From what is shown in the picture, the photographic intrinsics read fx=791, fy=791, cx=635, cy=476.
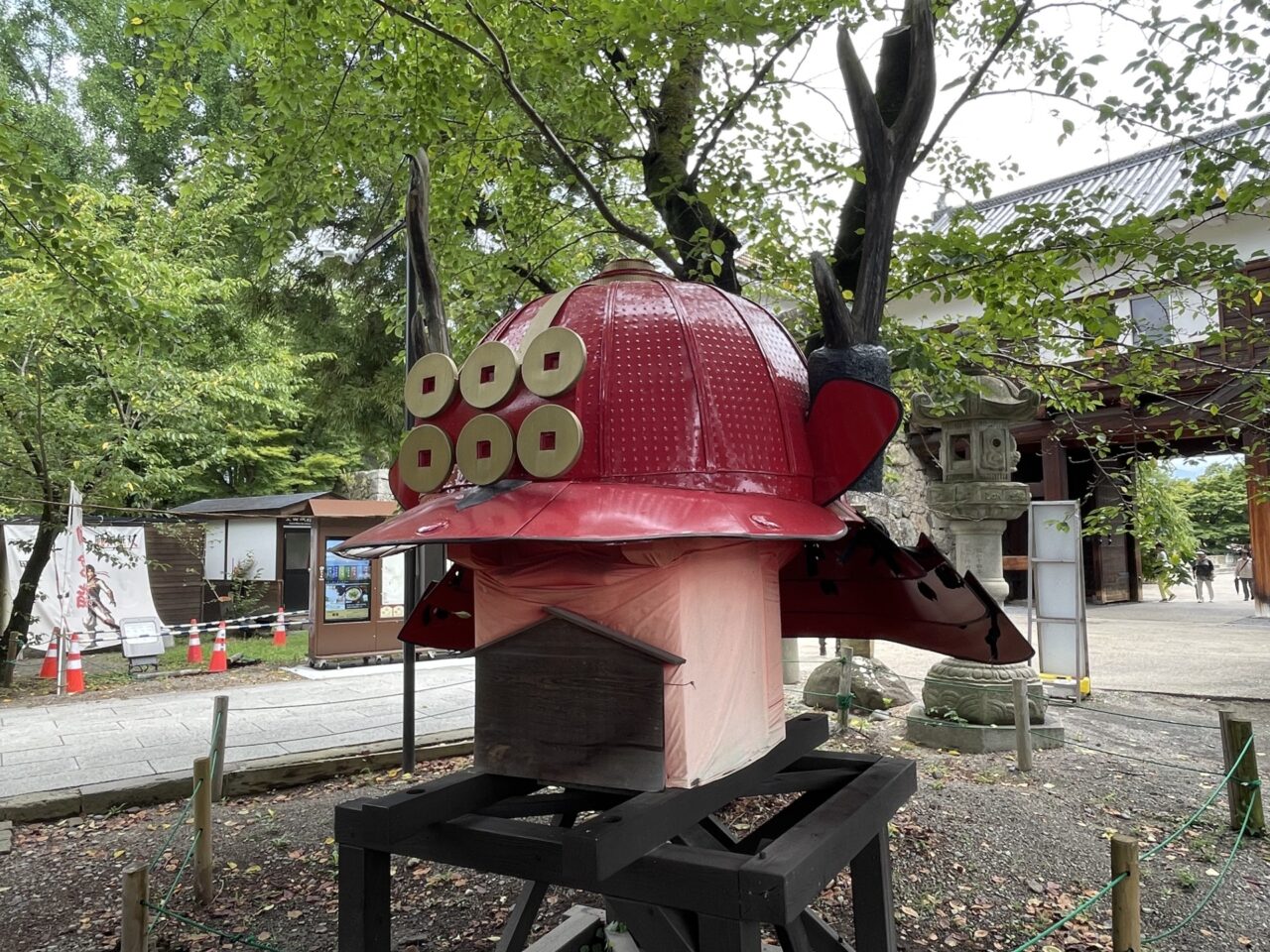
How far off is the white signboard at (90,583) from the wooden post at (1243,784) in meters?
11.5

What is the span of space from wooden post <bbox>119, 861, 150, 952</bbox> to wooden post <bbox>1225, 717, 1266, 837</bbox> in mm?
5482

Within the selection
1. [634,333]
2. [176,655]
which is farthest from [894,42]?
[176,655]

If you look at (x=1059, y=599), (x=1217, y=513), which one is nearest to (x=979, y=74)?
(x=1059, y=599)

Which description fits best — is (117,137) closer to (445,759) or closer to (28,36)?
(28,36)

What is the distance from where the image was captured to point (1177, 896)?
12.7 feet

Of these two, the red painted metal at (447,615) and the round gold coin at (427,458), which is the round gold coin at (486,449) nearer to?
the round gold coin at (427,458)

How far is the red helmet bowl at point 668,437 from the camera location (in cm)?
160

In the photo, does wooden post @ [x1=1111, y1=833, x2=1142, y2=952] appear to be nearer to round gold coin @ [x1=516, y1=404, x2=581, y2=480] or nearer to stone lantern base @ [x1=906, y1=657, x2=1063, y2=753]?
round gold coin @ [x1=516, y1=404, x2=581, y2=480]

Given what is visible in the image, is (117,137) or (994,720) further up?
(117,137)

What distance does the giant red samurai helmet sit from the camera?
1613 mm

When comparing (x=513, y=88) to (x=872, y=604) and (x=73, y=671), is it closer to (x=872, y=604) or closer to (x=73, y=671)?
(x=872, y=604)

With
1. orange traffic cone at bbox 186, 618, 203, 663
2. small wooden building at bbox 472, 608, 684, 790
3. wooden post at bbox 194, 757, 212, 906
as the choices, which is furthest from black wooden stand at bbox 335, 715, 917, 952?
orange traffic cone at bbox 186, 618, 203, 663

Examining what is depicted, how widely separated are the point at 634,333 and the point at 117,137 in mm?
19744

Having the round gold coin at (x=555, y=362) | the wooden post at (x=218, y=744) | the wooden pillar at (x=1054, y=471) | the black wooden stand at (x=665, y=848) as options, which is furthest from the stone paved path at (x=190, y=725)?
the wooden pillar at (x=1054, y=471)
